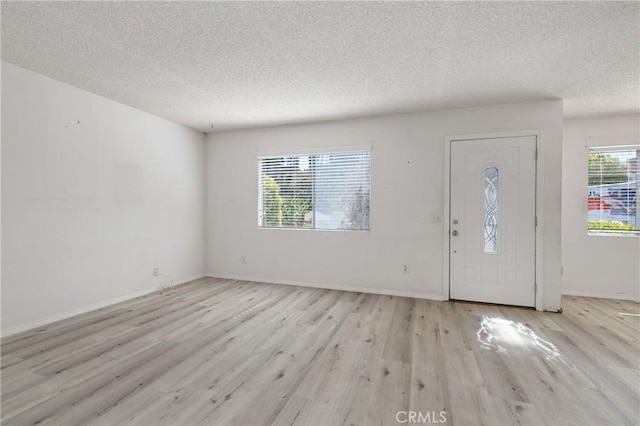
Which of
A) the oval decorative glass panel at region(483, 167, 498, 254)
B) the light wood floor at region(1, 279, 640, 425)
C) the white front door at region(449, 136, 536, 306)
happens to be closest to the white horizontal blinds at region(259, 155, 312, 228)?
the light wood floor at region(1, 279, 640, 425)

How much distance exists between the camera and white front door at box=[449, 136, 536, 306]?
149 inches

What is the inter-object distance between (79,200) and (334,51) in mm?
3332

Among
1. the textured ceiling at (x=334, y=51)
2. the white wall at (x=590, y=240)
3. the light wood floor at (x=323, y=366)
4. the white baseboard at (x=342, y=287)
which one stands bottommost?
the light wood floor at (x=323, y=366)

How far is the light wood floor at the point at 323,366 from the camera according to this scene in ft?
6.01

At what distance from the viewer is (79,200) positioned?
3465mm

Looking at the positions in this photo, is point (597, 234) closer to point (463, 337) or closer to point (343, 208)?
point (463, 337)

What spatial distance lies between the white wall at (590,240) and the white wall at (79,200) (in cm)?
607

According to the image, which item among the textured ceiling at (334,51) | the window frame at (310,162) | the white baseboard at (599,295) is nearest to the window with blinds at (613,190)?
the textured ceiling at (334,51)

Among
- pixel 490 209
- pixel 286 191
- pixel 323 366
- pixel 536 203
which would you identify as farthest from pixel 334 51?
pixel 536 203

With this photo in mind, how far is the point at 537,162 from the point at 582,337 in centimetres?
205

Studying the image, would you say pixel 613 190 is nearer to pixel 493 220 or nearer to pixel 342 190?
pixel 493 220

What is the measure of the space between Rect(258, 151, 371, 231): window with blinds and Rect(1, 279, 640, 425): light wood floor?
1.55 meters

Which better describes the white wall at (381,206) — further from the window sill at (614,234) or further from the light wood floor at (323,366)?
the window sill at (614,234)

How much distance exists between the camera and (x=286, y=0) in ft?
6.37
